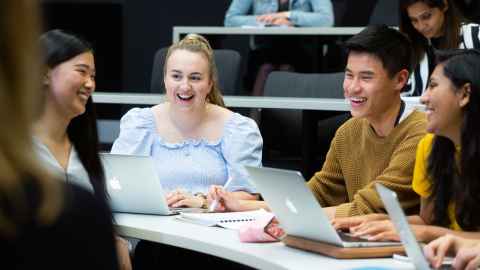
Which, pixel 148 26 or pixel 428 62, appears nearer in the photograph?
pixel 428 62

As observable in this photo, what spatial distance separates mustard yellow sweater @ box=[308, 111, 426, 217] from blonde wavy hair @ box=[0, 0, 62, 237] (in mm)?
2009

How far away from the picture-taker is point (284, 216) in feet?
7.79

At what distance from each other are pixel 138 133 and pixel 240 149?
0.37m

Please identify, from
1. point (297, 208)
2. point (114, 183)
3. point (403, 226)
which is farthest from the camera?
point (114, 183)

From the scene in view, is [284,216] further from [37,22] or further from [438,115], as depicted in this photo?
[37,22]

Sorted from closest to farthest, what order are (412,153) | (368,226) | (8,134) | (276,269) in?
(8,134), (276,269), (368,226), (412,153)

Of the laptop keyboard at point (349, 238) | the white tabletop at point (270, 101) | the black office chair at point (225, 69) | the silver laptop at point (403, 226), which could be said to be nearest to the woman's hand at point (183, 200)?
the laptop keyboard at point (349, 238)

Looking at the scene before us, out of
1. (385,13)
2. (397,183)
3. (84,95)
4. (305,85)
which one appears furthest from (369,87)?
(385,13)

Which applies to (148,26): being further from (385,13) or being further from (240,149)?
(240,149)

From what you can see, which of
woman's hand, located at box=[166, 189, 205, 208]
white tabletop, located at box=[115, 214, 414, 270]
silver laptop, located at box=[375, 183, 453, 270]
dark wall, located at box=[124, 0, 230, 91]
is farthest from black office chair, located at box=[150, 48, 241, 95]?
dark wall, located at box=[124, 0, 230, 91]

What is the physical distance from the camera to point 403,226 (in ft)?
6.32

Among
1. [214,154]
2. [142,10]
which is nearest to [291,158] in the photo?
[214,154]

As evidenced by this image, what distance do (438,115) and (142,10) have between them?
250 inches

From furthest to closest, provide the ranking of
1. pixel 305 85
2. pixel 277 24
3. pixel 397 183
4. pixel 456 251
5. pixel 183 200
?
pixel 277 24, pixel 305 85, pixel 183 200, pixel 397 183, pixel 456 251
